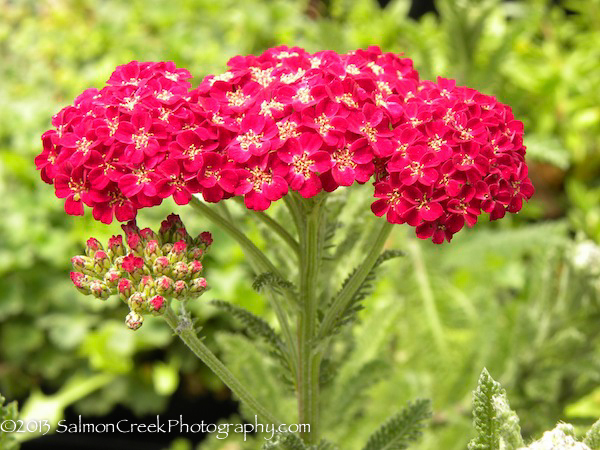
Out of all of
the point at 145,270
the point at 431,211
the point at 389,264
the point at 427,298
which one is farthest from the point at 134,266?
the point at 427,298

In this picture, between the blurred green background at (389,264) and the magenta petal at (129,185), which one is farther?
the blurred green background at (389,264)

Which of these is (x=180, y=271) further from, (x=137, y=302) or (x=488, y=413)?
(x=488, y=413)

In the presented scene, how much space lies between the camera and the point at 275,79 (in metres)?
0.62

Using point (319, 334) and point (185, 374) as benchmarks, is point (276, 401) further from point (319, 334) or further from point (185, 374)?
point (185, 374)

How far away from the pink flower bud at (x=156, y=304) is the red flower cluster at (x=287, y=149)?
69 millimetres

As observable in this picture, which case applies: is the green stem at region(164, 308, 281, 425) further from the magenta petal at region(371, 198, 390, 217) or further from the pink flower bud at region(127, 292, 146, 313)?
the magenta petal at region(371, 198, 390, 217)

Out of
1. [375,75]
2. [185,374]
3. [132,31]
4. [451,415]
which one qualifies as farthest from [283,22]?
[375,75]

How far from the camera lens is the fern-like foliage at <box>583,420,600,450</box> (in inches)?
20.6

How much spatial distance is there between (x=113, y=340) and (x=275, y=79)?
1223 mm

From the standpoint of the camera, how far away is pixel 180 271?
59 cm

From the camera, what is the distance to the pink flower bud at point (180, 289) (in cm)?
59

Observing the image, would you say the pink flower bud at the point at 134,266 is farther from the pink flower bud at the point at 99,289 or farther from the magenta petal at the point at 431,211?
the magenta petal at the point at 431,211

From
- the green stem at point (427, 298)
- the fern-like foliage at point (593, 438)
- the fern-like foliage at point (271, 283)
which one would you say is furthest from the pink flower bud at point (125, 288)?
the green stem at point (427, 298)

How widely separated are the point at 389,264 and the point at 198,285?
1.71 feet
